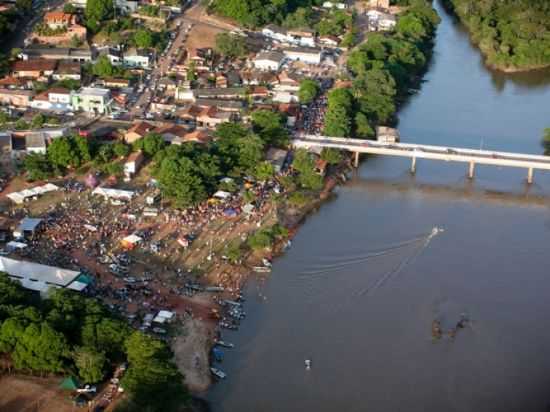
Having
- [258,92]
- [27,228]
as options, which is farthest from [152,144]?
[258,92]

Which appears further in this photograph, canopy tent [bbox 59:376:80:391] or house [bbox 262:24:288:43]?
house [bbox 262:24:288:43]

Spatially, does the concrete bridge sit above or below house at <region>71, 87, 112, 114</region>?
below

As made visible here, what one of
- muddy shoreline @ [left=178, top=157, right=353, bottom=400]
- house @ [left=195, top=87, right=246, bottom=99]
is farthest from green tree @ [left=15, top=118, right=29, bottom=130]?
muddy shoreline @ [left=178, top=157, right=353, bottom=400]

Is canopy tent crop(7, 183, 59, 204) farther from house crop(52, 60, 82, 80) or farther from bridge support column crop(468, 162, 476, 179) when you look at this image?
bridge support column crop(468, 162, 476, 179)

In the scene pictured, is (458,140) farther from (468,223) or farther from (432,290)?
(432,290)

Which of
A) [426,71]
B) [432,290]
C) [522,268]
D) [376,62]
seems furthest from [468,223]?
[426,71]
